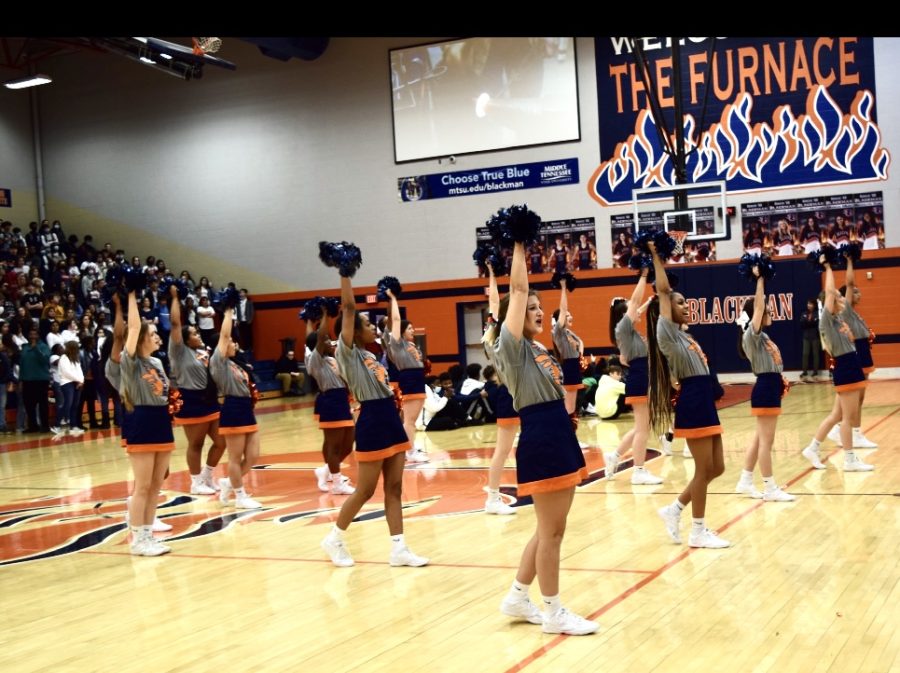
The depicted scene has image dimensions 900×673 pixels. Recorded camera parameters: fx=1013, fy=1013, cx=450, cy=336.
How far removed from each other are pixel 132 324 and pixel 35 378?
A: 11.5m

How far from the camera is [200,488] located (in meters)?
9.62

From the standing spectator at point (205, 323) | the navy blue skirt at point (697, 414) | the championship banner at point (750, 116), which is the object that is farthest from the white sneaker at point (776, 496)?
the standing spectator at point (205, 323)

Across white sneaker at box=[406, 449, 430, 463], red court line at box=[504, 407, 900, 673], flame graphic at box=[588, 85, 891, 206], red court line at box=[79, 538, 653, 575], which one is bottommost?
white sneaker at box=[406, 449, 430, 463]

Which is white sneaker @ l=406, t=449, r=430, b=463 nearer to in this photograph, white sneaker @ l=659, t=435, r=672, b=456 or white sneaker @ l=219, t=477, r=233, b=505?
white sneaker @ l=659, t=435, r=672, b=456

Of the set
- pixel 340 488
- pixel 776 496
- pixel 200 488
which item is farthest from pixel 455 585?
pixel 200 488

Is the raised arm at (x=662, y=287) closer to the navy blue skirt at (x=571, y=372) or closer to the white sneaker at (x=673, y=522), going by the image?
the white sneaker at (x=673, y=522)

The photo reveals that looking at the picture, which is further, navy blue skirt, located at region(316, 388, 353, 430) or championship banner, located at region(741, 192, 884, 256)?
championship banner, located at region(741, 192, 884, 256)

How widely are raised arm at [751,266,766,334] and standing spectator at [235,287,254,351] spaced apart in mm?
18562

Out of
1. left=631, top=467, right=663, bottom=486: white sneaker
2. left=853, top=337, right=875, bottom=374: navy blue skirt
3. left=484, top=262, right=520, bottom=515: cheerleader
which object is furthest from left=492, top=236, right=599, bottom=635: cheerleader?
left=853, top=337, right=875, bottom=374: navy blue skirt

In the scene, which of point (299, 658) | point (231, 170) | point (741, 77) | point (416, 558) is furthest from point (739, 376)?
point (299, 658)

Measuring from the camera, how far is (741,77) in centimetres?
2119

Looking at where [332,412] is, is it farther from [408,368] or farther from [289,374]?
[289,374]

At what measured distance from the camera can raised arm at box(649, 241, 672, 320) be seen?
239 inches

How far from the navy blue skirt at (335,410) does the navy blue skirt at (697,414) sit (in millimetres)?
3520
